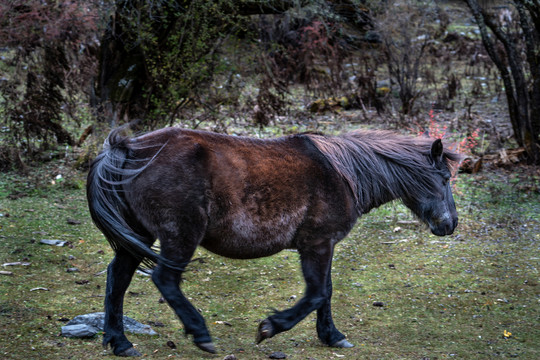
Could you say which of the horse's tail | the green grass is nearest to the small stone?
the green grass

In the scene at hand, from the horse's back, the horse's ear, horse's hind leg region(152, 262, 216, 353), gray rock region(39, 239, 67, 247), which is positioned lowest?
gray rock region(39, 239, 67, 247)

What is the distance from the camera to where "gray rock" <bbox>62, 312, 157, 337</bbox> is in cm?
435

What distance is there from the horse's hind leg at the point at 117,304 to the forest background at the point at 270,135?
22cm

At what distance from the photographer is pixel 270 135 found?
10664mm

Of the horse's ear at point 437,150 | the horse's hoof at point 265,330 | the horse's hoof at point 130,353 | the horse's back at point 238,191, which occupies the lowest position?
the horse's hoof at point 130,353

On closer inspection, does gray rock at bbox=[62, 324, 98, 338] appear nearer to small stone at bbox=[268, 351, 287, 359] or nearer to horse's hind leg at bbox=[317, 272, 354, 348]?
small stone at bbox=[268, 351, 287, 359]

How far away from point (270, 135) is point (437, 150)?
6120mm

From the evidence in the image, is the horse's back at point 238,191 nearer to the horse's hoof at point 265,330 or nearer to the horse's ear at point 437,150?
the horse's hoof at point 265,330

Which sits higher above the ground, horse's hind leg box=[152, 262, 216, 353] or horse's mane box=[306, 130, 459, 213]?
horse's mane box=[306, 130, 459, 213]

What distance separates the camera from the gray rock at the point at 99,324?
4.35 metres

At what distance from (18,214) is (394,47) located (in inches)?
408

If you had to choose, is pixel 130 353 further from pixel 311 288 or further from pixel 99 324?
pixel 311 288

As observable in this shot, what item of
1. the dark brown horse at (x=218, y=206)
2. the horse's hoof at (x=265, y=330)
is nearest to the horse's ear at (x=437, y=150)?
the dark brown horse at (x=218, y=206)

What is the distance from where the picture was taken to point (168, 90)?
9.09 meters
